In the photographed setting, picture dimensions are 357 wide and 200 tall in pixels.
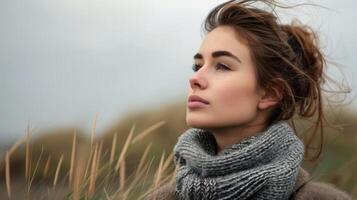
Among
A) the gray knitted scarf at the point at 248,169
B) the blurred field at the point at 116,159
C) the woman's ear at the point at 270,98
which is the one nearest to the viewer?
the gray knitted scarf at the point at 248,169

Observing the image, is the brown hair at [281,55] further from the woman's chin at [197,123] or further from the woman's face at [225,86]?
the woman's chin at [197,123]

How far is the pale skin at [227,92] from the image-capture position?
3.59 feet

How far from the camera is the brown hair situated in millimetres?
1139

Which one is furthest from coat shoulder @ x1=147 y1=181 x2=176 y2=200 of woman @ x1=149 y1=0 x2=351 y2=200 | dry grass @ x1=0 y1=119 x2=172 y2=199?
dry grass @ x1=0 y1=119 x2=172 y2=199

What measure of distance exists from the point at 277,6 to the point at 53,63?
0.58 metres

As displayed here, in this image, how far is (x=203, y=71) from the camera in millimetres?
1124

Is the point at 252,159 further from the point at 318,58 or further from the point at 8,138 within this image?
Result: the point at 8,138

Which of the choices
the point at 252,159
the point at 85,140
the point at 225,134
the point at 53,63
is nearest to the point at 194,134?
the point at 225,134

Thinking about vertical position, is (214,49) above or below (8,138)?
above

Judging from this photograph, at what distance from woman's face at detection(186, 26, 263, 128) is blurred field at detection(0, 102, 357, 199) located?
0.29m

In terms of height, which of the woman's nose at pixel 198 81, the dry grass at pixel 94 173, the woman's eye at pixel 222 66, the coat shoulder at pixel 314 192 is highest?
the woman's eye at pixel 222 66

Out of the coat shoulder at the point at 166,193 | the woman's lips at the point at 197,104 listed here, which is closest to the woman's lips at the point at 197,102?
the woman's lips at the point at 197,104

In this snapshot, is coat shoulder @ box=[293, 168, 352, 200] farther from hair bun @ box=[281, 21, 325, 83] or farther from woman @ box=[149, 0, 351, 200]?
hair bun @ box=[281, 21, 325, 83]

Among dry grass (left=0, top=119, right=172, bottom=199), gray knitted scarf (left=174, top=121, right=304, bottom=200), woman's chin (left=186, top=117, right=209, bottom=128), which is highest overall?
woman's chin (left=186, top=117, right=209, bottom=128)
